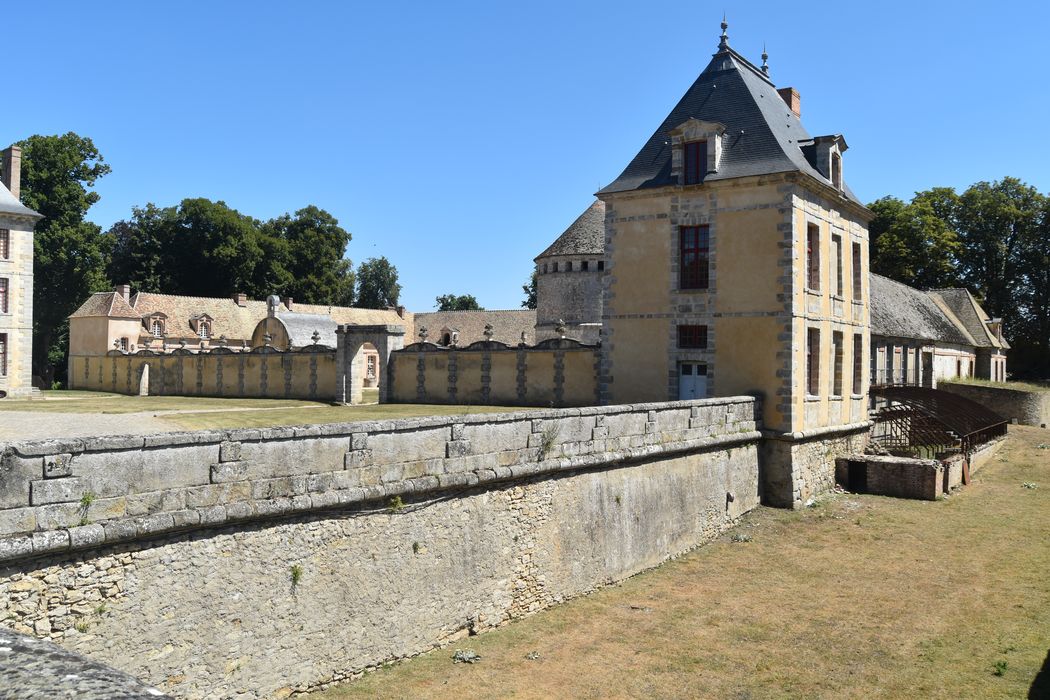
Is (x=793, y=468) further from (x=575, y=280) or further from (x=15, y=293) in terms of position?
(x=15, y=293)

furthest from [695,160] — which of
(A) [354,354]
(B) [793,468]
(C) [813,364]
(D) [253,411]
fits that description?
(A) [354,354]

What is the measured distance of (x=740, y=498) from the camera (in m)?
16.5

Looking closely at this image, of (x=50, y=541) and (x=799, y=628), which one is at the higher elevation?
(x=50, y=541)

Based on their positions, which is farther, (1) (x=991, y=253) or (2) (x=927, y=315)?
(1) (x=991, y=253)

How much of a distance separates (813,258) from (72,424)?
18285mm

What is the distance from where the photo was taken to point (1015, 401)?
108 feet

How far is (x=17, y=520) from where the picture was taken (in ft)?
20.0

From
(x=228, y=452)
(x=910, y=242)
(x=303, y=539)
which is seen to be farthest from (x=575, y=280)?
(x=228, y=452)

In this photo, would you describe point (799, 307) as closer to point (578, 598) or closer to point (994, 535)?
point (994, 535)

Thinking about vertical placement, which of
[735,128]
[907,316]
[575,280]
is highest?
[735,128]

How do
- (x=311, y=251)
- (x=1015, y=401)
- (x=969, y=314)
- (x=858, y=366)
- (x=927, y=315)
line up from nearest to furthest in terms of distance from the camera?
(x=858, y=366) < (x=1015, y=401) < (x=927, y=315) < (x=969, y=314) < (x=311, y=251)

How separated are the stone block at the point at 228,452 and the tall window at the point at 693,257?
42.6 ft

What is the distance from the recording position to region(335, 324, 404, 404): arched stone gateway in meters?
28.0

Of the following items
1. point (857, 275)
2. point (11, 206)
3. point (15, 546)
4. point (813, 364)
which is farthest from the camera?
point (11, 206)
